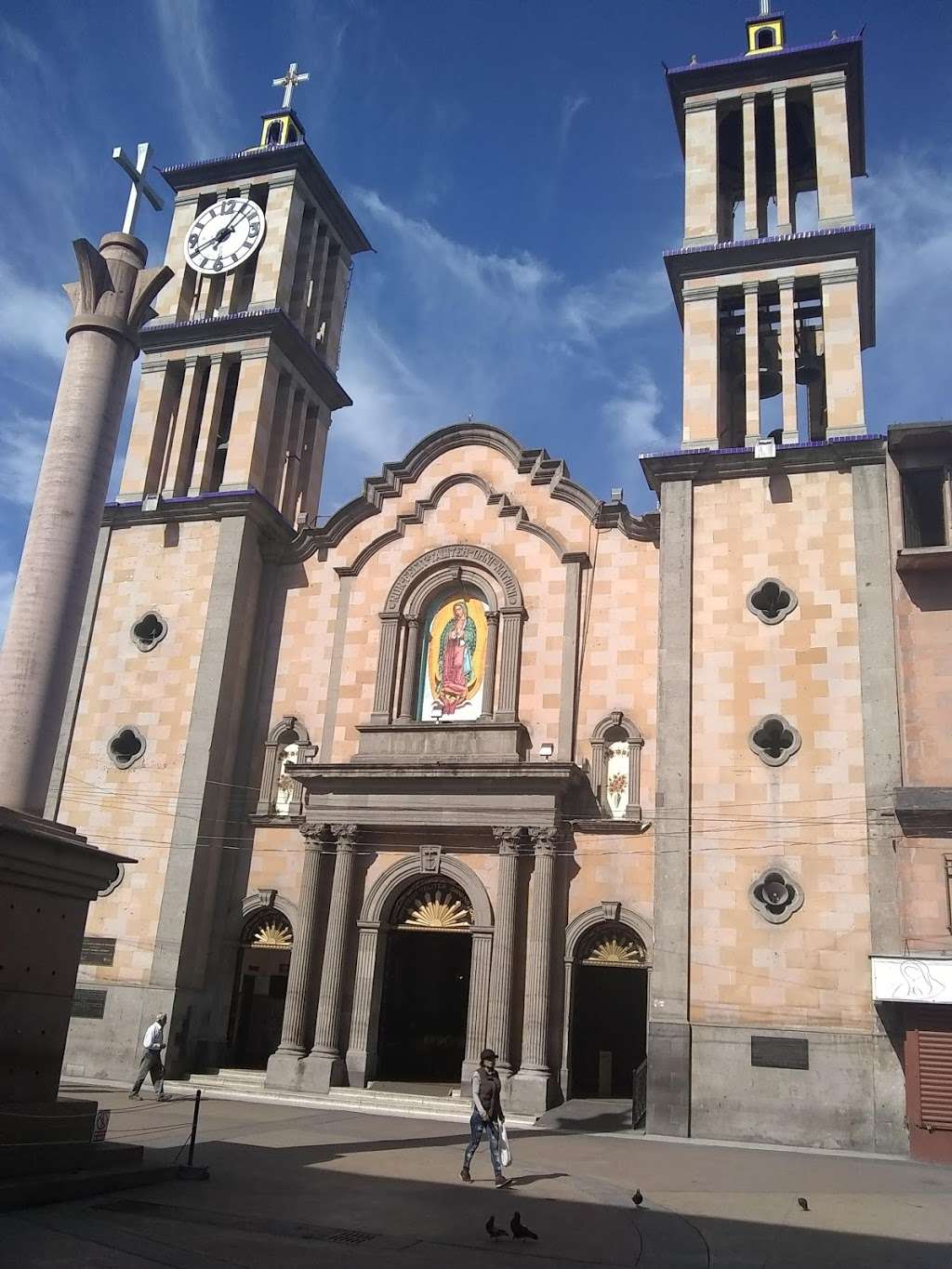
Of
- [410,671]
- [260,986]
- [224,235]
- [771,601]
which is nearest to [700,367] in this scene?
[771,601]

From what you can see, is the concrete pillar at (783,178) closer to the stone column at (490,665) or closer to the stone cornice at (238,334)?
the stone column at (490,665)

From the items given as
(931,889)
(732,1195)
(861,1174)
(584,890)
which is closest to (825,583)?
(931,889)

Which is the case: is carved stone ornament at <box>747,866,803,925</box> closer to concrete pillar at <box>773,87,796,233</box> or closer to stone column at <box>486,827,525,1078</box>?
stone column at <box>486,827,525,1078</box>

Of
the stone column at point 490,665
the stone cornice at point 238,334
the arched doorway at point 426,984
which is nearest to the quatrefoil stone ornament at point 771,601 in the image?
the stone column at point 490,665

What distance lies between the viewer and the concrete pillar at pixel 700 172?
101ft

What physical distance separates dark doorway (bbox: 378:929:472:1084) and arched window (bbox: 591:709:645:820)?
5489 mm

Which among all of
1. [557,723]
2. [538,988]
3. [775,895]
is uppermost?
[557,723]

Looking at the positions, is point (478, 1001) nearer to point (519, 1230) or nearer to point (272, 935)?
point (272, 935)

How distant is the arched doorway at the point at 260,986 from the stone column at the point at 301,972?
1.53 meters

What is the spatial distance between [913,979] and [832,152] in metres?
21.5

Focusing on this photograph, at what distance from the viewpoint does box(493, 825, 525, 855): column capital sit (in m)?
26.1

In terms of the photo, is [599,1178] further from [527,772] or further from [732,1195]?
[527,772]

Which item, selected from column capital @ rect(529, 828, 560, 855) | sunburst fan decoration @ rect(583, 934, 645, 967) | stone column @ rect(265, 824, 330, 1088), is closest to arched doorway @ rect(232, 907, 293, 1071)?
stone column @ rect(265, 824, 330, 1088)

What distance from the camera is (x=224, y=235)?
36500mm
